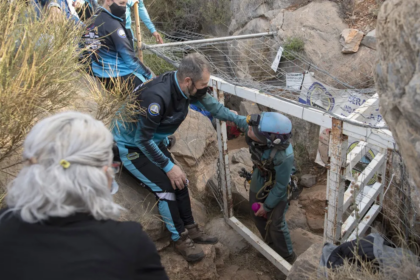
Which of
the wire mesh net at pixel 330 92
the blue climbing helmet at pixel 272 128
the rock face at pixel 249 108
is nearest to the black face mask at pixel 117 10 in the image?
the wire mesh net at pixel 330 92

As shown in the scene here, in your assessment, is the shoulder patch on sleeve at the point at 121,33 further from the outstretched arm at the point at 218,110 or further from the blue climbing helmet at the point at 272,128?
the blue climbing helmet at the point at 272,128

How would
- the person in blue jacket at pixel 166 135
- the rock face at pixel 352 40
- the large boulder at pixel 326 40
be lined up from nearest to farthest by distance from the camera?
the person in blue jacket at pixel 166 135 < the large boulder at pixel 326 40 < the rock face at pixel 352 40

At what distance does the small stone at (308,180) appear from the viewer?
611 centimetres

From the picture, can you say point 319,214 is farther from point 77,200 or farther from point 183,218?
point 77,200

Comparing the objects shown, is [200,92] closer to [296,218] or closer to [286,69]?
[296,218]

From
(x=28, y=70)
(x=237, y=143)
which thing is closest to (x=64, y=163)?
(x=28, y=70)

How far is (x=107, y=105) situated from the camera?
3.12 meters

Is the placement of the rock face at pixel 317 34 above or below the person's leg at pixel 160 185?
above

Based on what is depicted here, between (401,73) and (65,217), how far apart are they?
1498 millimetres

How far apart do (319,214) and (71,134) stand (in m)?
4.76

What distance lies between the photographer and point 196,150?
A: 5340mm

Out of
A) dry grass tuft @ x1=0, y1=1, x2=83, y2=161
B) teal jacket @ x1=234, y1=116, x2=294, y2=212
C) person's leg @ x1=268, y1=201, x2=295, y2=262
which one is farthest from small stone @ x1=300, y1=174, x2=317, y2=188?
dry grass tuft @ x1=0, y1=1, x2=83, y2=161

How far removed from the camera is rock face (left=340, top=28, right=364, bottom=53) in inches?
234

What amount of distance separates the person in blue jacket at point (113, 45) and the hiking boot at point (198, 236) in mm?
1576
